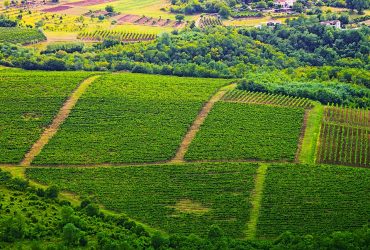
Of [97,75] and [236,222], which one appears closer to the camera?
[236,222]

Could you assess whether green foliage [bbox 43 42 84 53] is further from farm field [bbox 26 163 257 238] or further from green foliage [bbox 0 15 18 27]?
farm field [bbox 26 163 257 238]

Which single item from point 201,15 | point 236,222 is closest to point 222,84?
point 236,222

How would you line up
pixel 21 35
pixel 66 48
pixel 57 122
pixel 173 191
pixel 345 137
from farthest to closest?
pixel 21 35, pixel 66 48, pixel 57 122, pixel 345 137, pixel 173 191

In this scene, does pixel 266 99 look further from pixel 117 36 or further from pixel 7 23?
pixel 7 23

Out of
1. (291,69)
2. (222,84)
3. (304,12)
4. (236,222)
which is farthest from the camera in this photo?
(304,12)

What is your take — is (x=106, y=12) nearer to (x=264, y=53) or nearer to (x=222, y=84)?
(x=264, y=53)

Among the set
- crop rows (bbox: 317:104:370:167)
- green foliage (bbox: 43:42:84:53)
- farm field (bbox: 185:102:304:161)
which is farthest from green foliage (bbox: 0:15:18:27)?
crop rows (bbox: 317:104:370:167)

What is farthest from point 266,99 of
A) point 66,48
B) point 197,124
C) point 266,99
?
point 66,48
